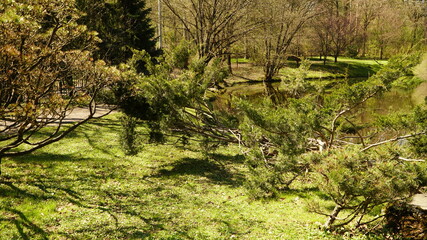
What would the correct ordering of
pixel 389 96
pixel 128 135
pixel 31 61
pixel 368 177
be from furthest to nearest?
pixel 389 96
pixel 128 135
pixel 31 61
pixel 368 177

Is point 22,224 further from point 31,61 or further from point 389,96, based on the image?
point 389,96

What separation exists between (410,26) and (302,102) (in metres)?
55.3

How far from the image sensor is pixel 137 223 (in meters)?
8.82

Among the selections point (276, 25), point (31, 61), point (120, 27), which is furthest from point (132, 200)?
point (276, 25)

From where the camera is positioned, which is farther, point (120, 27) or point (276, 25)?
point (276, 25)

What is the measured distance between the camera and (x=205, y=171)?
14242mm

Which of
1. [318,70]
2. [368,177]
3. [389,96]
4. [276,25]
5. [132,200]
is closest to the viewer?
[368,177]

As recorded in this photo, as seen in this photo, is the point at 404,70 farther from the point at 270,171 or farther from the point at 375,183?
the point at 270,171

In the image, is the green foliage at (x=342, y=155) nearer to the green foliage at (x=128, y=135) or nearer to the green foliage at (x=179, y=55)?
the green foliage at (x=128, y=135)

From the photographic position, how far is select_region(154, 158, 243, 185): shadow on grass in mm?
13396

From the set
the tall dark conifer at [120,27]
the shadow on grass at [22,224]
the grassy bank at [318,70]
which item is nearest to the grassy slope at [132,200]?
the shadow on grass at [22,224]

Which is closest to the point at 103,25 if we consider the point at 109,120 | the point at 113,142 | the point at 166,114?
the point at 109,120

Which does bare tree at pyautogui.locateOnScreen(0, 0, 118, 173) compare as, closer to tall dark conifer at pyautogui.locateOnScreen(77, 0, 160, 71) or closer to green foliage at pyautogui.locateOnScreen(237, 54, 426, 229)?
green foliage at pyautogui.locateOnScreen(237, 54, 426, 229)

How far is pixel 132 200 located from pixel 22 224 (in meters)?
3.38
